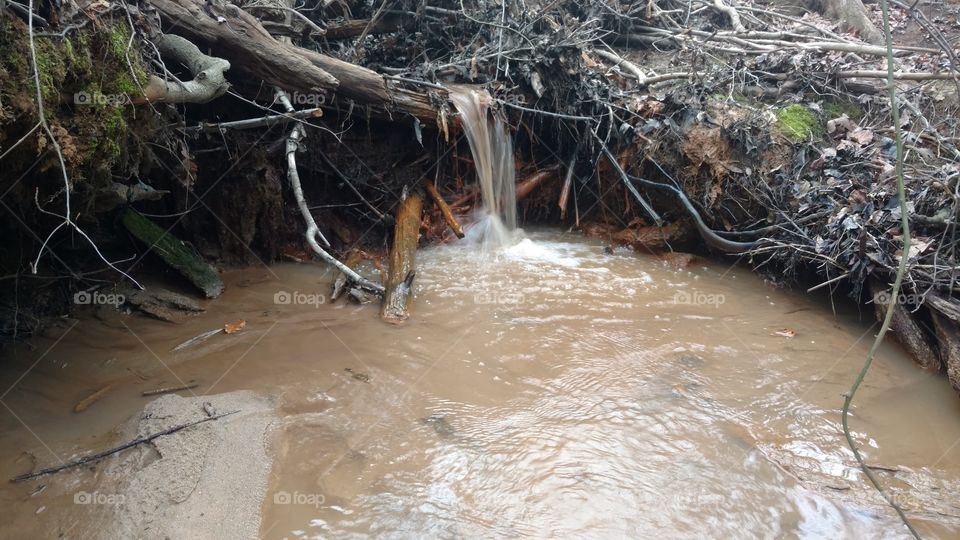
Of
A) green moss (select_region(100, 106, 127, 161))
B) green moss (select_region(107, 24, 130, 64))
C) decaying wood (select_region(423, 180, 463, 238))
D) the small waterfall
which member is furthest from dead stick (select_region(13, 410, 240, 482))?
the small waterfall

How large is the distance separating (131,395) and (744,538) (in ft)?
11.6

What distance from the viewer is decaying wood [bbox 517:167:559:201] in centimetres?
697

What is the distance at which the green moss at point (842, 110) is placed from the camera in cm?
607

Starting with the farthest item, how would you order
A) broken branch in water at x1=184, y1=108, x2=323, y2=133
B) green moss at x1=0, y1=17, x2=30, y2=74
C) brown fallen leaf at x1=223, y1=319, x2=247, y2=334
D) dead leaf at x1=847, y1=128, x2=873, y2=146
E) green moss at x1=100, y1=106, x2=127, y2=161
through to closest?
dead leaf at x1=847, y1=128, x2=873, y2=146
broken branch in water at x1=184, y1=108, x2=323, y2=133
brown fallen leaf at x1=223, y1=319, x2=247, y2=334
green moss at x1=100, y1=106, x2=127, y2=161
green moss at x1=0, y1=17, x2=30, y2=74

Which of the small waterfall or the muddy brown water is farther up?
the small waterfall

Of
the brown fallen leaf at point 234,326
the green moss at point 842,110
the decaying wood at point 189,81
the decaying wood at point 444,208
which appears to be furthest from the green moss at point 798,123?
the brown fallen leaf at point 234,326

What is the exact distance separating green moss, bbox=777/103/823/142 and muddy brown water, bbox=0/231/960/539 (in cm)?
178

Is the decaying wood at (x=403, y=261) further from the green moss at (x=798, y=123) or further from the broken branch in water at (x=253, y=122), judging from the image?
the green moss at (x=798, y=123)

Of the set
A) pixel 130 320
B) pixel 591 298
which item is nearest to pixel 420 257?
pixel 591 298

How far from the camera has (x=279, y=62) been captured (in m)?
4.75

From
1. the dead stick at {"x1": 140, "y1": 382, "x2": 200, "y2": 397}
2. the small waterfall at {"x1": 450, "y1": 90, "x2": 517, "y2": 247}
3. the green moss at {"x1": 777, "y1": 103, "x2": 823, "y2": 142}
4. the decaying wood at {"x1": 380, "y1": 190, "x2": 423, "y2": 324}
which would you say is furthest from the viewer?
the small waterfall at {"x1": 450, "y1": 90, "x2": 517, "y2": 247}

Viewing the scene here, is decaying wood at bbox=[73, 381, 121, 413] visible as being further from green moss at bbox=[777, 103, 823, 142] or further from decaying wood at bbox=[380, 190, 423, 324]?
green moss at bbox=[777, 103, 823, 142]

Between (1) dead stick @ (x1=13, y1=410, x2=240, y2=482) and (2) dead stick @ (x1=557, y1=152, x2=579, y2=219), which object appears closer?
(1) dead stick @ (x1=13, y1=410, x2=240, y2=482)

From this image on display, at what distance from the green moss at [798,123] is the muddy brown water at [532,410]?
178cm
